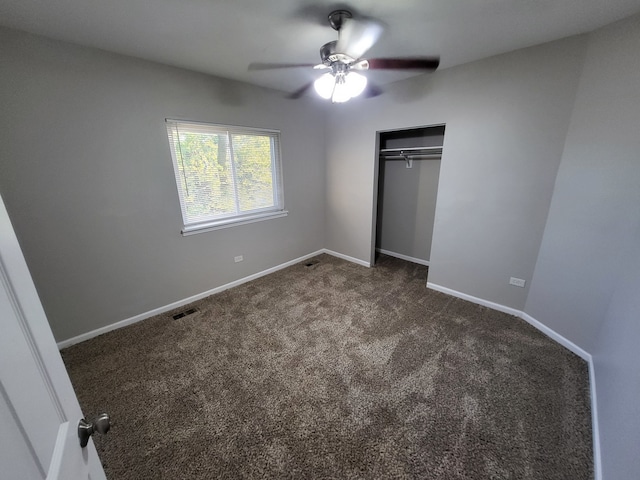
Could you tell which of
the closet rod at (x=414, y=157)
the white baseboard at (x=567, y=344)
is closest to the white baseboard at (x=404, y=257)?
the white baseboard at (x=567, y=344)

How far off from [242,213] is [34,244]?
175cm

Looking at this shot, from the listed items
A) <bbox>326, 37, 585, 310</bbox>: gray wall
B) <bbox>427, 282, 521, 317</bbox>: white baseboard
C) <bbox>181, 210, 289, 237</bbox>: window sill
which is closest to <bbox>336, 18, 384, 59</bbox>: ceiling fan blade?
<bbox>326, 37, 585, 310</bbox>: gray wall

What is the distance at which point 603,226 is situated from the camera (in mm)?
1810

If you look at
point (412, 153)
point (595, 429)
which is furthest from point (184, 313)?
point (412, 153)

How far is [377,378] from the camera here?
5.95 feet

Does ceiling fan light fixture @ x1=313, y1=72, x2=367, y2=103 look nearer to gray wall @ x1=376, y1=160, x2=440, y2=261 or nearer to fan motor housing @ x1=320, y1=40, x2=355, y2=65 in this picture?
fan motor housing @ x1=320, y1=40, x2=355, y2=65

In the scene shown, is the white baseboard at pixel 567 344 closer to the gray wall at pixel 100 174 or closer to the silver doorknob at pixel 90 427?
the silver doorknob at pixel 90 427

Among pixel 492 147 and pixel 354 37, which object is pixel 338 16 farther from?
pixel 492 147

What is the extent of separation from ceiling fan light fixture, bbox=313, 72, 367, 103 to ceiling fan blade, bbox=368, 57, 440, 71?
0.12 m

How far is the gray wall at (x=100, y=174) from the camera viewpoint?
1.76 metres

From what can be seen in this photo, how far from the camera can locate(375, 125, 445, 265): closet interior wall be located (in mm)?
3393

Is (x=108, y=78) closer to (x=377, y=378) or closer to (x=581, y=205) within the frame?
(x=377, y=378)

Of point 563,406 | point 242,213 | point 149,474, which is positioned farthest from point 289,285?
point 563,406

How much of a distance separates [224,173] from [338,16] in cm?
187
